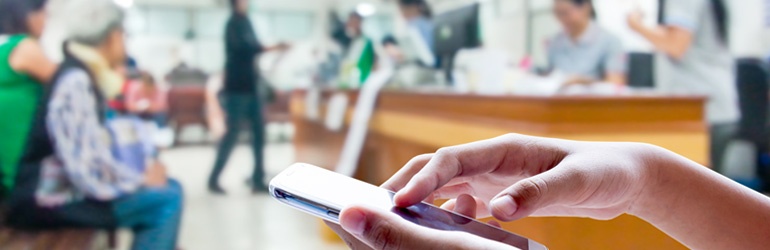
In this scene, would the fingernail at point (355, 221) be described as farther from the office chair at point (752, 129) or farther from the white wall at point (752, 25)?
the white wall at point (752, 25)

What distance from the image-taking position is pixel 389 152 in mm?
2271

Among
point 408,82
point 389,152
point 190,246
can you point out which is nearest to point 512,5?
point 408,82

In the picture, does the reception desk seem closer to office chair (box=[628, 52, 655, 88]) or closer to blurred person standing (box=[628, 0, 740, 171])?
blurred person standing (box=[628, 0, 740, 171])

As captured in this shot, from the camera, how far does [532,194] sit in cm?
49

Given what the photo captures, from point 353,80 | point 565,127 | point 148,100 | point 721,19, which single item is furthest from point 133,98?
point 721,19

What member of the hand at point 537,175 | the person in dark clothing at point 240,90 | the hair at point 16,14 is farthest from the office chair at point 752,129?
the hair at point 16,14

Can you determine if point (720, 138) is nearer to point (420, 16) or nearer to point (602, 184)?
point (420, 16)

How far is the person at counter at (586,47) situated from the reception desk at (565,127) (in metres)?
0.91

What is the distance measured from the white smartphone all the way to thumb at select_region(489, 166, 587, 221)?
0.03m

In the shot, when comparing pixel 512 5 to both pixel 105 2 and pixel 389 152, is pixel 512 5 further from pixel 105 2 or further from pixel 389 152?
pixel 105 2

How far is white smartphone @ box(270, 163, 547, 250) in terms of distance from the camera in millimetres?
505

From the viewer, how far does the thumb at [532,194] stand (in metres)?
0.49

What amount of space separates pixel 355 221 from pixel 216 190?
2.30m

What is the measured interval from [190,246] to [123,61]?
72 centimetres
